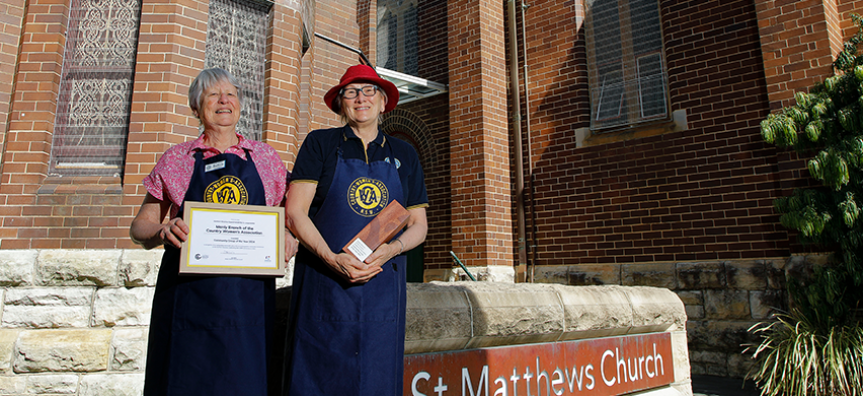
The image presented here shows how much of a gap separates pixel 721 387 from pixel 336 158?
6.09 m

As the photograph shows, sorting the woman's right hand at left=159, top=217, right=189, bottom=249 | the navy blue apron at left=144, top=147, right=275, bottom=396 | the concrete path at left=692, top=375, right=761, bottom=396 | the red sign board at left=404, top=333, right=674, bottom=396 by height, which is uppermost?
the woman's right hand at left=159, top=217, right=189, bottom=249

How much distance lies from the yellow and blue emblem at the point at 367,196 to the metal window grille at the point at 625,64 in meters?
6.80

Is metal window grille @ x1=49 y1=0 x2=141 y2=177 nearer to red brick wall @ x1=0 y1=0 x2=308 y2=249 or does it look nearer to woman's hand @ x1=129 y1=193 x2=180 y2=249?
red brick wall @ x1=0 y1=0 x2=308 y2=249

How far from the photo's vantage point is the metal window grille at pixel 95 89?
5.09m

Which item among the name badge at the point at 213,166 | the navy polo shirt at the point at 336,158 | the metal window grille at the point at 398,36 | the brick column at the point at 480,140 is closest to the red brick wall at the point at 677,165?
the brick column at the point at 480,140

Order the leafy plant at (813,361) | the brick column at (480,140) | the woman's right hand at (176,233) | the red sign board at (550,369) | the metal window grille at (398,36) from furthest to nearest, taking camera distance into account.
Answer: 1. the metal window grille at (398,36)
2. the brick column at (480,140)
3. the leafy plant at (813,361)
4. the red sign board at (550,369)
5. the woman's right hand at (176,233)

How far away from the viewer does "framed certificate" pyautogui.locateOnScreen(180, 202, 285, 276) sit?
1.91 meters

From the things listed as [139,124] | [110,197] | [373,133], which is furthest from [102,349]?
[373,133]

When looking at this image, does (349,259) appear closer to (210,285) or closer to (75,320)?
(210,285)

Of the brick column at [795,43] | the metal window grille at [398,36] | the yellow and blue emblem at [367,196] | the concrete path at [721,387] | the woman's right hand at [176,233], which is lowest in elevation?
the concrete path at [721,387]

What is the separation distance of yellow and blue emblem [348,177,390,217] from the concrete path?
5.28 meters

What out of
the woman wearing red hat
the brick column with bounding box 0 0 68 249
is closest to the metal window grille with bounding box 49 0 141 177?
the brick column with bounding box 0 0 68 249

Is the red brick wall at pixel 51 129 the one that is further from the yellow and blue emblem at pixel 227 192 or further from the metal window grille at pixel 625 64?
the metal window grille at pixel 625 64

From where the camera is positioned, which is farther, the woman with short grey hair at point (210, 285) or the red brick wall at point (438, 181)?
the red brick wall at point (438, 181)
